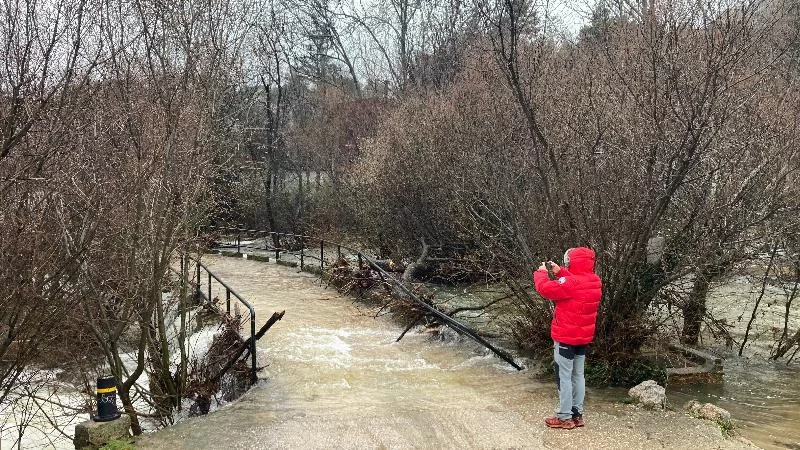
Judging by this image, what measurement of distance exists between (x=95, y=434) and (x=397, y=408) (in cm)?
305

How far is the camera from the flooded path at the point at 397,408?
20.0ft

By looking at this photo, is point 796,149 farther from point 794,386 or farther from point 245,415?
point 245,415

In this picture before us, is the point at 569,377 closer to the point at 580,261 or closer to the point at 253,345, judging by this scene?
the point at 580,261

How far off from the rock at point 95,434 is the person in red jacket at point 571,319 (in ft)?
13.9

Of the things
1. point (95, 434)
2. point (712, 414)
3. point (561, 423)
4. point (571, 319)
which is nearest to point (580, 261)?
point (571, 319)

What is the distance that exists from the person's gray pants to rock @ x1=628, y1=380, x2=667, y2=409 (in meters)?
0.95

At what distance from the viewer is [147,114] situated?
7797 millimetres

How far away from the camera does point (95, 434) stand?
19.8ft

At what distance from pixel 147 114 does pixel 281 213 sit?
19683 mm

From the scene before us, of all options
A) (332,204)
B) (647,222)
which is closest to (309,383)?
(647,222)

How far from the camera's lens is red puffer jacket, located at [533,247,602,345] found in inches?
Result: 241

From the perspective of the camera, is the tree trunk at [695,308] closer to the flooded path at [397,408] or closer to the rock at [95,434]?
the flooded path at [397,408]

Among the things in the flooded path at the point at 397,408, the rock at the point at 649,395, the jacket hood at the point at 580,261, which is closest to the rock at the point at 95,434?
the flooded path at the point at 397,408

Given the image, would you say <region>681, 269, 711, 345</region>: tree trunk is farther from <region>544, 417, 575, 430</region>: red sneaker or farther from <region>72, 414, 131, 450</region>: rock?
<region>72, 414, 131, 450</region>: rock
